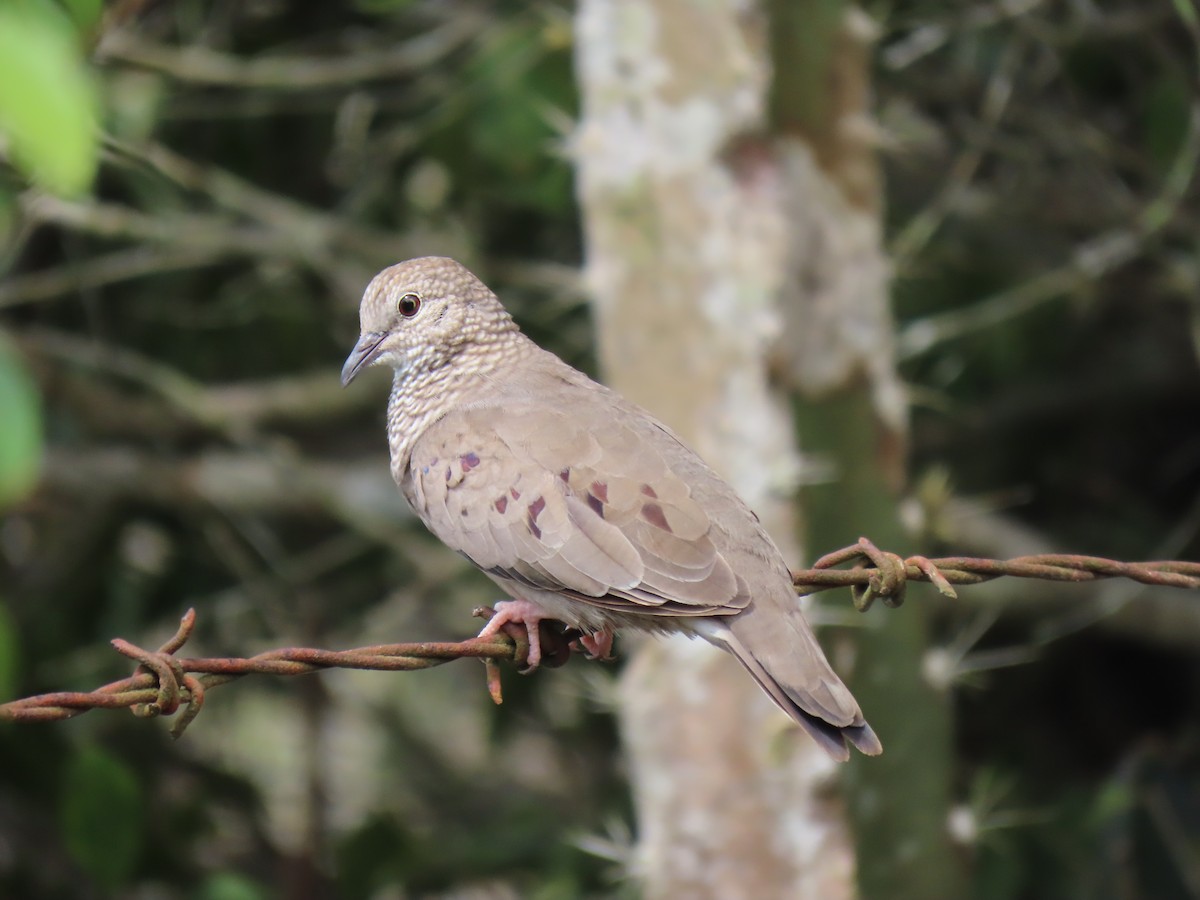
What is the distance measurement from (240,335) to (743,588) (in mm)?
4111

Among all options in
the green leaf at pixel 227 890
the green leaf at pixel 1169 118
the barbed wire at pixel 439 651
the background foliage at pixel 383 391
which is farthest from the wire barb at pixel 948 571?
the green leaf at pixel 227 890

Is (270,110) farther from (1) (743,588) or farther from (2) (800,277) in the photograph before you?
(1) (743,588)

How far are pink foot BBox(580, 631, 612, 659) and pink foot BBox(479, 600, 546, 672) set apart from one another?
0.11 m

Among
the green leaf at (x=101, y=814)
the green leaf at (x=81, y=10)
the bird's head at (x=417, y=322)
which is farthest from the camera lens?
the green leaf at (x=101, y=814)

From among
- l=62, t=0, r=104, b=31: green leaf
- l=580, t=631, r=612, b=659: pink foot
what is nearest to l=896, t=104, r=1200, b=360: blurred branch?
l=580, t=631, r=612, b=659: pink foot

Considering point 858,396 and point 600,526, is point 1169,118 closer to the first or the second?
point 858,396

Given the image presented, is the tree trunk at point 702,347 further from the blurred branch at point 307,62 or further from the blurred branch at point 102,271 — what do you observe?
the blurred branch at point 102,271

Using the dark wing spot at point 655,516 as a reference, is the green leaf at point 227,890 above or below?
below

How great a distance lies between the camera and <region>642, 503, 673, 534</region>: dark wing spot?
9.52 feet

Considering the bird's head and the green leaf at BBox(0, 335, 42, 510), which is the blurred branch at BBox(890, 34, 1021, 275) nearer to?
the bird's head

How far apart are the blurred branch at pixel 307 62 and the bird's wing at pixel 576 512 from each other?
2.54 metres

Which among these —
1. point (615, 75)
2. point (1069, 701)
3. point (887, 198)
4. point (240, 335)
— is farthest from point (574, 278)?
point (1069, 701)

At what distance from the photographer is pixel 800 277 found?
166 inches

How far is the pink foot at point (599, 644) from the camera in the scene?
312cm
